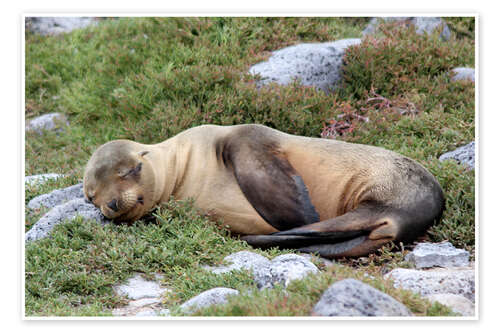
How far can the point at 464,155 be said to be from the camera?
19.1 ft

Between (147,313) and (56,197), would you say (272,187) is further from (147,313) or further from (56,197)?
(56,197)

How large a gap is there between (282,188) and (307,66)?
3.36 metres

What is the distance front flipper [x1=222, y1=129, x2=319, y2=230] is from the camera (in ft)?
15.6

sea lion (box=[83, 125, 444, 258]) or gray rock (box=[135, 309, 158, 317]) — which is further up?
sea lion (box=[83, 125, 444, 258])

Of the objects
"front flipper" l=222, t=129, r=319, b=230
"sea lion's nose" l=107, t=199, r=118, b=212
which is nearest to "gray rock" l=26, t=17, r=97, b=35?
"sea lion's nose" l=107, t=199, r=118, b=212

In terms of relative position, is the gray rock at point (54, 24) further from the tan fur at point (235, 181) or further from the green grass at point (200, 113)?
the tan fur at point (235, 181)

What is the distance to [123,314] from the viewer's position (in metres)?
3.82

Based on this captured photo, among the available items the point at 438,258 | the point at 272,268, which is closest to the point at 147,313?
the point at 272,268

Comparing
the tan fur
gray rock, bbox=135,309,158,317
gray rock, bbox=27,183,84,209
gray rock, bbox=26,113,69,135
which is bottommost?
gray rock, bbox=135,309,158,317

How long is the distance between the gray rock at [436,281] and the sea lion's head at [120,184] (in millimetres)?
2197

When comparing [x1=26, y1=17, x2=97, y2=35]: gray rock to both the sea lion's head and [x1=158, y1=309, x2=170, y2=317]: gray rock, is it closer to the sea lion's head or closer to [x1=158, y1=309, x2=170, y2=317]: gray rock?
the sea lion's head

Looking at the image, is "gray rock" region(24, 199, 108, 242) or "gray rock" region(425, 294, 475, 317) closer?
"gray rock" region(425, 294, 475, 317)

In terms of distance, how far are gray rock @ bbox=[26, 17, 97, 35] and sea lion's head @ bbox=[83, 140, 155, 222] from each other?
6.35 metres

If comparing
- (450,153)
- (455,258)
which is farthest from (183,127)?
(455,258)
